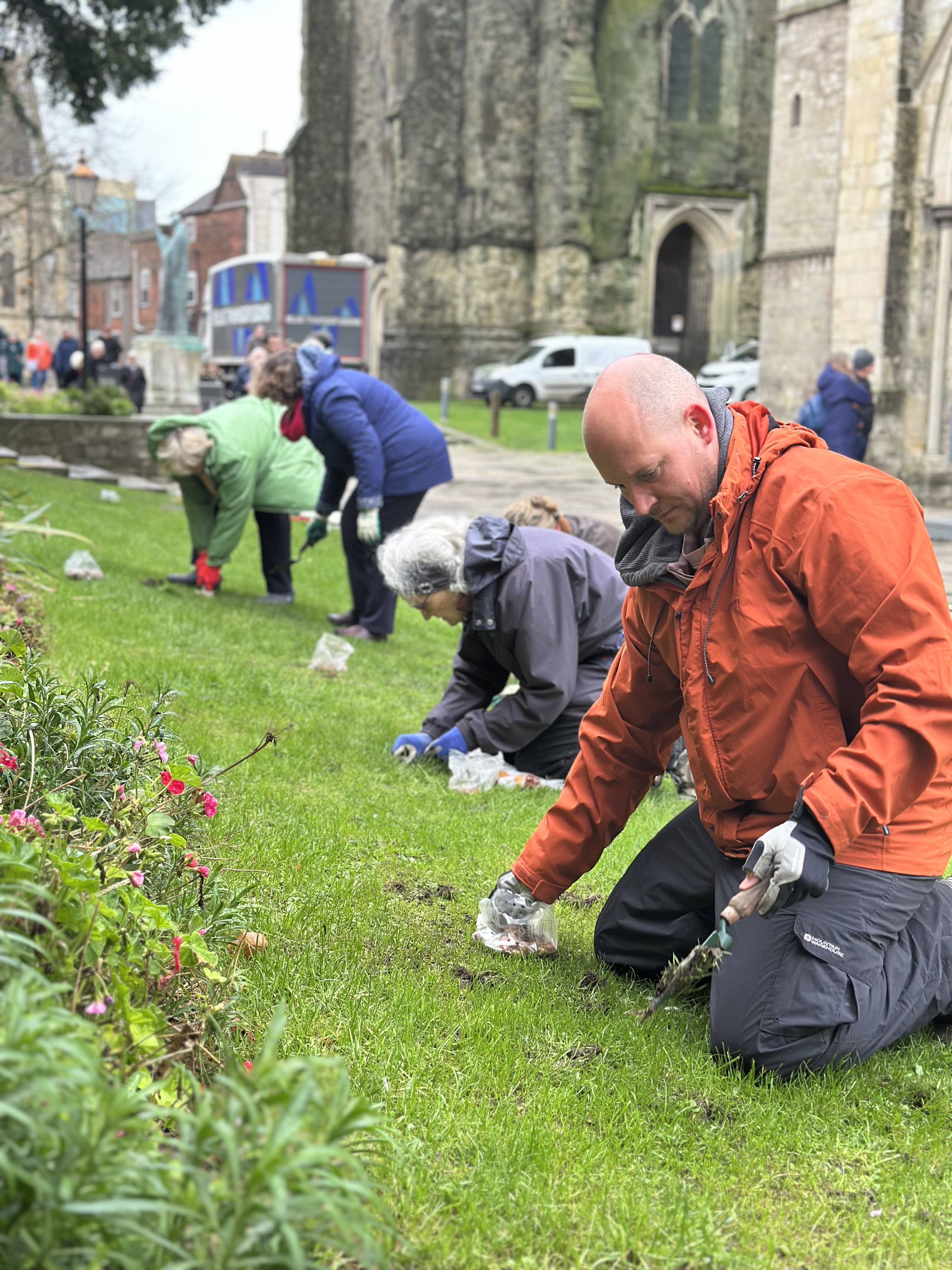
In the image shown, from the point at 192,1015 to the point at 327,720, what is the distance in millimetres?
3567

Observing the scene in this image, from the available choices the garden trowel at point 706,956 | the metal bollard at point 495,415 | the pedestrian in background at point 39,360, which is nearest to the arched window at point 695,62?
the metal bollard at point 495,415

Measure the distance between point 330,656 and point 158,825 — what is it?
15.0 feet

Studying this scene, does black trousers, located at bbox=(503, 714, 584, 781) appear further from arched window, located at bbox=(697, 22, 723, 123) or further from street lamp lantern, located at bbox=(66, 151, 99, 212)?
arched window, located at bbox=(697, 22, 723, 123)

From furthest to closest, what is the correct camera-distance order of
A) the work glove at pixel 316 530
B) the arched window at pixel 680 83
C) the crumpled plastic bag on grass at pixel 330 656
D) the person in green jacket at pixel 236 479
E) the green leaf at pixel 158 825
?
the arched window at pixel 680 83 < the work glove at pixel 316 530 < the person in green jacket at pixel 236 479 < the crumpled plastic bag on grass at pixel 330 656 < the green leaf at pixel 158 825

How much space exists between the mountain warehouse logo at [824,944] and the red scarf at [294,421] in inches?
219

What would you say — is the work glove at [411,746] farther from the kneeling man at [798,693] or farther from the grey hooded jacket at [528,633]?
the kneeling man at [798,693]

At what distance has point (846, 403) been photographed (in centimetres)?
1462

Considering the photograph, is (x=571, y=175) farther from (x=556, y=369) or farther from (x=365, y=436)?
(x=365, y=436)

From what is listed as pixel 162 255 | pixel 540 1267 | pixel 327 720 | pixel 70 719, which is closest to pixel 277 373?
pixel 327 720

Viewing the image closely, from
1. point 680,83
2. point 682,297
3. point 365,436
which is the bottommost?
point 365,436

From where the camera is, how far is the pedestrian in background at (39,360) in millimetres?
36125

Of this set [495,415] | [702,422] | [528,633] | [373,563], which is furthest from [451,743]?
[495,415]

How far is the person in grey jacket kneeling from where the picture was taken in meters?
4.82

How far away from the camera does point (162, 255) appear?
21984 mm
